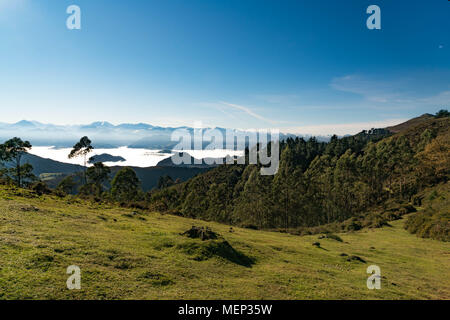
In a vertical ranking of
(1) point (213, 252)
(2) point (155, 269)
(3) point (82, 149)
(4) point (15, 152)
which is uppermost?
(3) point (82, 149)

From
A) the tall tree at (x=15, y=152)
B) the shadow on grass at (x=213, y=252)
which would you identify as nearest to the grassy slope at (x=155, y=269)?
the shadow on grass at (x=213, y=252)

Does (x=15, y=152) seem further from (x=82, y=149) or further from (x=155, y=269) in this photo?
(x=155, y=269)

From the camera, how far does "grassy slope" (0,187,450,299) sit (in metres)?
9.46

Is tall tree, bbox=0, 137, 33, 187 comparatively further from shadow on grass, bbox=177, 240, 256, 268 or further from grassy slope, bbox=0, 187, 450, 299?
shadow on grass, bbox=177, 240, 256, 268

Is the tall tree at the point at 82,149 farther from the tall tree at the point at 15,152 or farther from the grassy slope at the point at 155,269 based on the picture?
the grassy slope at the point at 155,269

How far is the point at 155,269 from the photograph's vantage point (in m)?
11.8

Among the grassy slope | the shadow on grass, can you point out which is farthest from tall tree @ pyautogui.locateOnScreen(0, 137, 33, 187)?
the shadow on grass

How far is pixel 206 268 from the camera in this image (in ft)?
43.4

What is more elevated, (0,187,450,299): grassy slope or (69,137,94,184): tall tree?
(69,137,94,184): tall tree

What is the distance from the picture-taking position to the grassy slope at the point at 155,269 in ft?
31.0

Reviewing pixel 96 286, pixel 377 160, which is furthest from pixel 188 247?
pixel 377 160

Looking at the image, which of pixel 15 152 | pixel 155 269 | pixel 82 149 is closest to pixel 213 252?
pixel 155 269

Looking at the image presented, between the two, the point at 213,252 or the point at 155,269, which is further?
the point at 213,252
